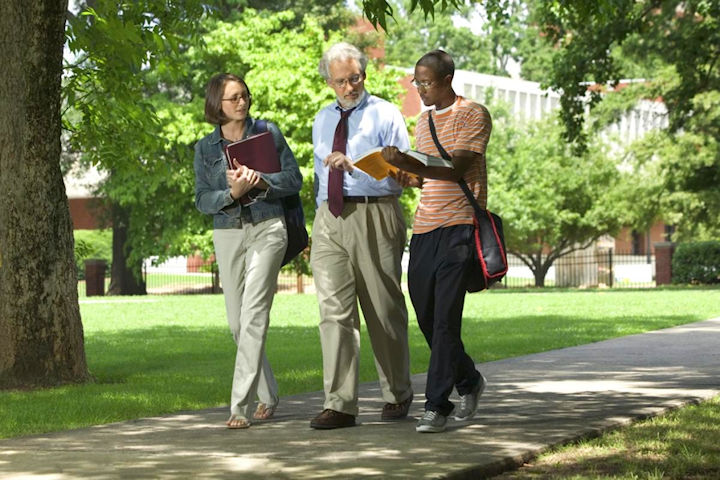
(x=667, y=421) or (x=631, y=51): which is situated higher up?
(x=631, y=51)

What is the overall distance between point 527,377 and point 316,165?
3.65 meters

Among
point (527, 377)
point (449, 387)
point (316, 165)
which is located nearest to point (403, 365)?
point (449, 387)

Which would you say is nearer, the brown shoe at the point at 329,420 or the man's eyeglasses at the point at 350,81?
the brown shoe at the point at 329,420

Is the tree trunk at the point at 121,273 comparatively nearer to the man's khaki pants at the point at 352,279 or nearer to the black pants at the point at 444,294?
the man's khaki pants at the point at 352,279

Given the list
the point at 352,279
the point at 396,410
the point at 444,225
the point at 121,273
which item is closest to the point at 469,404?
the point at 396,410

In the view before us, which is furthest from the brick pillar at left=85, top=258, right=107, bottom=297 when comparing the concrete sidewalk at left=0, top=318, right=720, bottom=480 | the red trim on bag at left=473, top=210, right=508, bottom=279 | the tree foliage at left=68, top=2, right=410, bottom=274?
the red trim on bag at left=473, top=210, right=508, bottom=279

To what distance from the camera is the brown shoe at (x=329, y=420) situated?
299 inches

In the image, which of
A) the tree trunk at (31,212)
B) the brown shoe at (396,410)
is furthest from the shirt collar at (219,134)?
the tree trunk at (31,212)

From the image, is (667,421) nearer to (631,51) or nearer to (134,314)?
(134,314)

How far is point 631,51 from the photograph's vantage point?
35.1 meters

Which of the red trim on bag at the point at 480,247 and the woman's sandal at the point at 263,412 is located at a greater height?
the red trim on bag at the point at 480,247

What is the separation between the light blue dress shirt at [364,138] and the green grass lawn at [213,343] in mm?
2293

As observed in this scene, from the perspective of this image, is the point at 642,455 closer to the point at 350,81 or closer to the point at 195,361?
the point at 350,81

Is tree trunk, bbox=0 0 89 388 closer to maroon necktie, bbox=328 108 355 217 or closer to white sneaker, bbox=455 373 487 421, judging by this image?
maroon necktie, bbox=328 108 355 217
